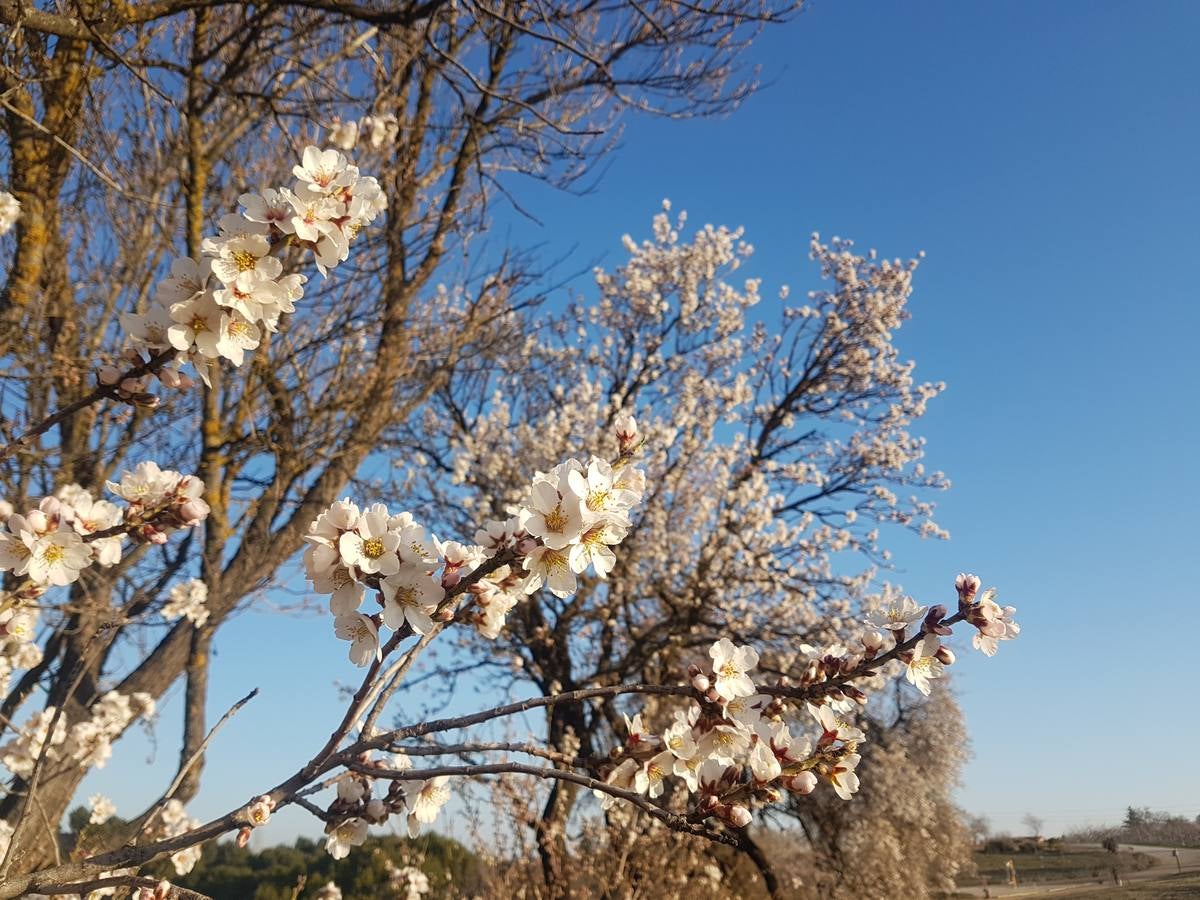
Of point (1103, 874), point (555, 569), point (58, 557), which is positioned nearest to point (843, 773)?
point (555, 569)

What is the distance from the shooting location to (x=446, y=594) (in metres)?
1.32

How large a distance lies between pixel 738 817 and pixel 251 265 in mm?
1297

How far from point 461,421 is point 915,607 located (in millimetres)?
8748

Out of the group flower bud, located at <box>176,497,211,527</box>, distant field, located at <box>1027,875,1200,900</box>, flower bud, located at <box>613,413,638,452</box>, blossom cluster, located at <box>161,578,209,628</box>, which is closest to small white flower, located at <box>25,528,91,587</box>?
flower bud, located at <box>176,497,211,527</box>

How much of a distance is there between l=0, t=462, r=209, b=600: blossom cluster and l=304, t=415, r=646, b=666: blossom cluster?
0.47 meters

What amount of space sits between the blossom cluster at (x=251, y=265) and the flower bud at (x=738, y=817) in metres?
1.15

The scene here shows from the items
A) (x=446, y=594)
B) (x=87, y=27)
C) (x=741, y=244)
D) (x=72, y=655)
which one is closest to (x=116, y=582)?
(x=72, y=655)

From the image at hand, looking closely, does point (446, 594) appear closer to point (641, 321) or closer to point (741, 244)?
point (641, 321)

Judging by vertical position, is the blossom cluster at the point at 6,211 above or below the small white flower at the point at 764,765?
above

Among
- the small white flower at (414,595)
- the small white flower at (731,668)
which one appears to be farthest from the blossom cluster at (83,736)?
the small white flower at (731,668)

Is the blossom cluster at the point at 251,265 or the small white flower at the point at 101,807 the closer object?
the blossom cluster at the point at 251,265

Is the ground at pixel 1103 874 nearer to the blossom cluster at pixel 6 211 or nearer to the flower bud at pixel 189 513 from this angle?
the flower bud at pixel 189 513

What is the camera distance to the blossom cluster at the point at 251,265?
1.45 m

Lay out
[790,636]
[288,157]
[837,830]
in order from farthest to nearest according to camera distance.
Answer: [837,830] → [790,636] → [288,157]
